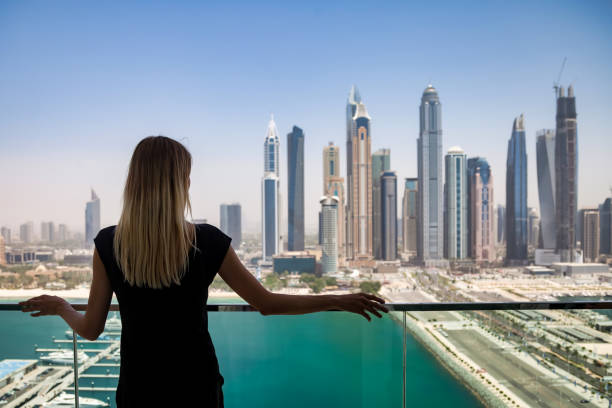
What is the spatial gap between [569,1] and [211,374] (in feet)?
186

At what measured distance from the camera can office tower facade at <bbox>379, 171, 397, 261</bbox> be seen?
42000mm

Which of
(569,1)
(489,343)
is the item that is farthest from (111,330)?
(569,1)

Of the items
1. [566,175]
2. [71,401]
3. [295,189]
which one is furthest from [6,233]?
[566,175]

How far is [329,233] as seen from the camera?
4138cm

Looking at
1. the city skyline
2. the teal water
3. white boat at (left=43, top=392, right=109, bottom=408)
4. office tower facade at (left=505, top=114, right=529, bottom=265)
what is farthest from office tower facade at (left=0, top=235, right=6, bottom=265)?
office tower facade at (left=505, top=114, right=529, bottom=265)

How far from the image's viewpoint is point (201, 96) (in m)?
43.0

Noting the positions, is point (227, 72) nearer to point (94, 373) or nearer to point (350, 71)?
point (350, 71)

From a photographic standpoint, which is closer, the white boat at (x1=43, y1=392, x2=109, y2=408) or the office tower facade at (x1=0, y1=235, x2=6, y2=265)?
→ the white boat at (x1=43, y1=392, x2=109, y2=408)

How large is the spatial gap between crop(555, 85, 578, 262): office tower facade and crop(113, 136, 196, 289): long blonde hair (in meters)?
43.6

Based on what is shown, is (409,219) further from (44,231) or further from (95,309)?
(95,309)

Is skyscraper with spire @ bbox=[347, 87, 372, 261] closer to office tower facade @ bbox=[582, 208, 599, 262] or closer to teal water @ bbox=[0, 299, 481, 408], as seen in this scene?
office tower facade @ bbox=[582, 208, 599, 262]

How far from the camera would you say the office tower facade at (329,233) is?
39.2 m

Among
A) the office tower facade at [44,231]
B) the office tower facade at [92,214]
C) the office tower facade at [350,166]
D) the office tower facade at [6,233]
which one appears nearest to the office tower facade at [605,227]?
the office tower facade at [350,166]

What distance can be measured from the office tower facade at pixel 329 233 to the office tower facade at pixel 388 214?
17.2 feet
